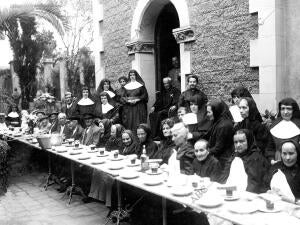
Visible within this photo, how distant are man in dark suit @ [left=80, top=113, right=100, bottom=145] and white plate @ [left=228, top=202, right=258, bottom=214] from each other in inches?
173

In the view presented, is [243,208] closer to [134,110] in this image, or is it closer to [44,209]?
[44,209]

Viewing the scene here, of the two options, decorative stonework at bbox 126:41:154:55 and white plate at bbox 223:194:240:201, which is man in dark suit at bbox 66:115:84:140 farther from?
white plate at bbox 223:194:240:201

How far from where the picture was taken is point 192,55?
→ 23.9 feet

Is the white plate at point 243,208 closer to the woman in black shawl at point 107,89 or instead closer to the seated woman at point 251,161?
the seated woman at point 251,161

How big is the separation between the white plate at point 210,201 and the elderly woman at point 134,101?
496 centimetres

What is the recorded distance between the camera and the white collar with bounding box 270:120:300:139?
14.3ft

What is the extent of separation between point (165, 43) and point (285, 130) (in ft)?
17.4

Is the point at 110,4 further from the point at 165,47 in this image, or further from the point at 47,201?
the point at 47,201

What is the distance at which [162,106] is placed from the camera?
777cm

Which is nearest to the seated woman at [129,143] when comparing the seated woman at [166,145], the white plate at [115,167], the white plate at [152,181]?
the seated woman at [166,145]

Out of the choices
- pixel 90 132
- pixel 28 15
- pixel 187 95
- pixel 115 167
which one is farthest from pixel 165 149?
pixel 28 15

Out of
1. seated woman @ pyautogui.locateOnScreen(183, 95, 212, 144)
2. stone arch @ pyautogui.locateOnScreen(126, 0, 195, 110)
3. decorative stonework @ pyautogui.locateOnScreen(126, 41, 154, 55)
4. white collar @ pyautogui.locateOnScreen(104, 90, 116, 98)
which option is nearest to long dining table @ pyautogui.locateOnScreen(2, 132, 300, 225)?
seated woman @ pyautogui.locateOnScreen(183, 95, 212, 144)

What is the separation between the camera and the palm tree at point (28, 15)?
851 centimetres

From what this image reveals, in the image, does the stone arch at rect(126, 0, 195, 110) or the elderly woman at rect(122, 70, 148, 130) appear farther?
the stone arch at rect(126, 0, 195, 110)
